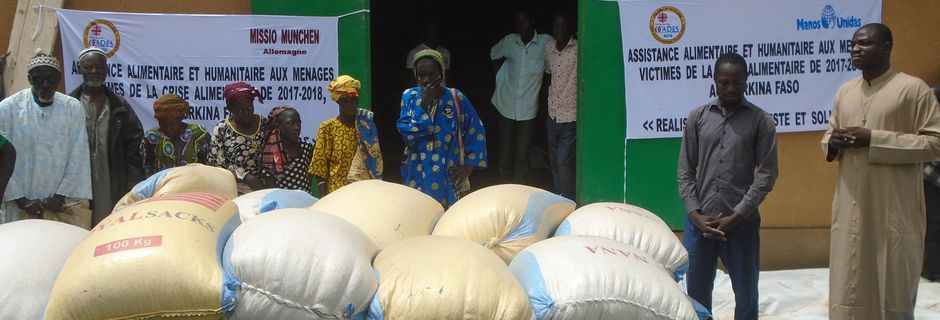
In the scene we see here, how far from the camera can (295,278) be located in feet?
9.60

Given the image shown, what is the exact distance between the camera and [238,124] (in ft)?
18.2

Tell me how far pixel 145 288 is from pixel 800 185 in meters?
5.39

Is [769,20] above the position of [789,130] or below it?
above

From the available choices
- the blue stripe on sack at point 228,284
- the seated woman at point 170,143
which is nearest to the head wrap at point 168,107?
the seated woman at point 170,143

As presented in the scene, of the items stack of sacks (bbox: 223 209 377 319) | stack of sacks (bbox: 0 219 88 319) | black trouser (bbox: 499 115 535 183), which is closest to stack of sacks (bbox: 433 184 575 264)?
stack of sacks (bbox: 223 209 377 319)

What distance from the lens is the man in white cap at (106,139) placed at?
18.6ft

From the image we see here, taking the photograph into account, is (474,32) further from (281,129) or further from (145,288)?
(145,288)

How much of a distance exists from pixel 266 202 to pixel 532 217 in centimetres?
118

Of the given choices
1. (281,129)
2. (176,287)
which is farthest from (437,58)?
(176,287)

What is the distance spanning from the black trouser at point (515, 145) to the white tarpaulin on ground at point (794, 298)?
2.33m

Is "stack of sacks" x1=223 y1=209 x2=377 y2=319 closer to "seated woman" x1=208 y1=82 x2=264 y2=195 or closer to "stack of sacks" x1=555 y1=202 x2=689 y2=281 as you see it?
"stack of sacks" x1=555 y1=202 x2=689 y2=281

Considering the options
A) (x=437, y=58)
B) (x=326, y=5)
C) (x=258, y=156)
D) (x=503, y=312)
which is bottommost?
(x=503, y=312)

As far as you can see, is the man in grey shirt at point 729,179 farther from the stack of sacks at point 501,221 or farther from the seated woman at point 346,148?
the seated woman at point 346,148

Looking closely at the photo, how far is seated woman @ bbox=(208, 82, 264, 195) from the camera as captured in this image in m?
5.46
